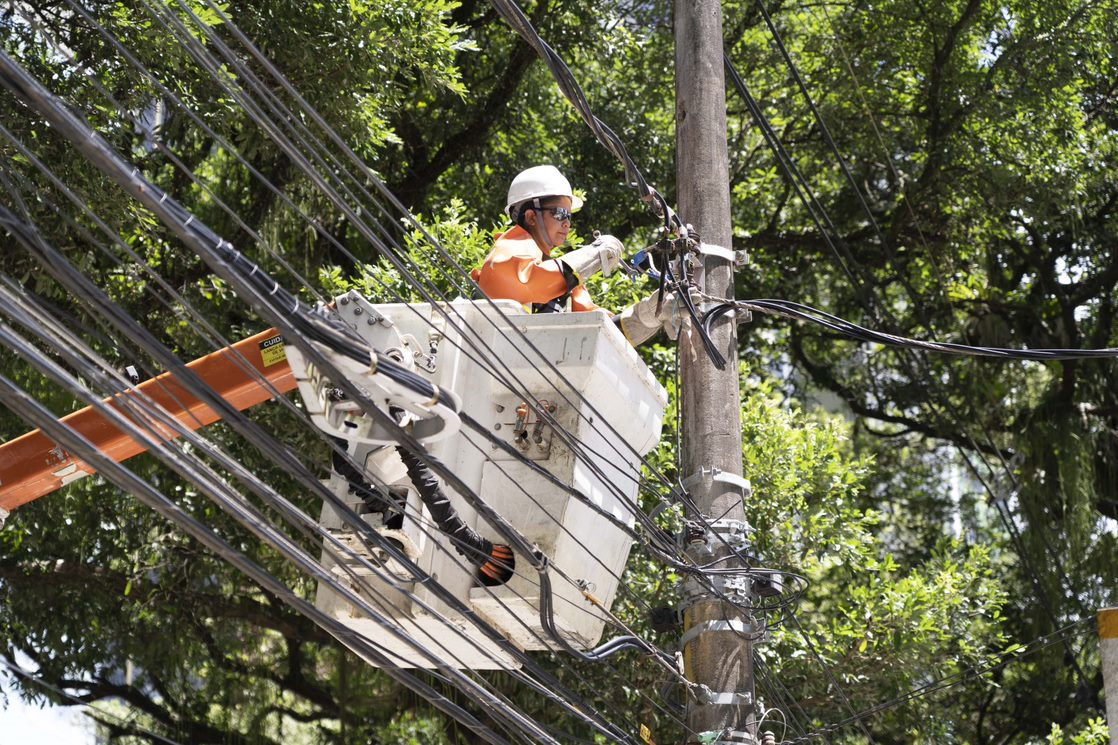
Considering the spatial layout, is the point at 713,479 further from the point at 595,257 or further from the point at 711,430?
the point at 595,257

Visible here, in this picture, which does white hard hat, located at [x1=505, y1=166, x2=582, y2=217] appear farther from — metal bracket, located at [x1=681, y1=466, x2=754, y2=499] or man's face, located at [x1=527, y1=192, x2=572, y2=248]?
metal bracket, located at [x1=681, y1=466, x2=754, y2=499]

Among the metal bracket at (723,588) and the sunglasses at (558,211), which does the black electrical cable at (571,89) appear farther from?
the metal bracket at (723,588)

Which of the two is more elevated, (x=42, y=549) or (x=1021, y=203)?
(x=1021, y=203)

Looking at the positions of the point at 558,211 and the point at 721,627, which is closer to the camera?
the point at 721,627

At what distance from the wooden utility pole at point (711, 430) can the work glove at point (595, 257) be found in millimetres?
409

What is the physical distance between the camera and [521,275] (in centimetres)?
629

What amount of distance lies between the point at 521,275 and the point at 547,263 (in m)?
0.16

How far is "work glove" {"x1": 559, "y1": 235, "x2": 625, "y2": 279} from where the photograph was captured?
651 centimetres

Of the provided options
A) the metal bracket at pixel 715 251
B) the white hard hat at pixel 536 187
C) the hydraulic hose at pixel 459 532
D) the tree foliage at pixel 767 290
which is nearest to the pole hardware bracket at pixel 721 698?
the hydraulic hose at pixel 459 532

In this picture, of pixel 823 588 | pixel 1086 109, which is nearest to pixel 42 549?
pixel 823 588

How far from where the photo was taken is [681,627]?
660 cm

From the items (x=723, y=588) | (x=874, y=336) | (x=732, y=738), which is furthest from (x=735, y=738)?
(x=874, y=336)

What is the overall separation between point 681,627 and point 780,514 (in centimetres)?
368

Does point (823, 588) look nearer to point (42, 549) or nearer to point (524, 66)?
point (524, 66)
